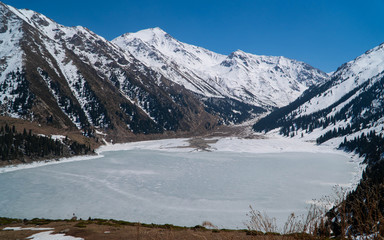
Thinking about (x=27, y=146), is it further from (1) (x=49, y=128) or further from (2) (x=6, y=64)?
(2) (x=6, y=64)

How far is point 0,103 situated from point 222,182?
151457 millimetres

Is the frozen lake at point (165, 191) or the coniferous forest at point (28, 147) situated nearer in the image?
the frozen lake at point (165, 191)

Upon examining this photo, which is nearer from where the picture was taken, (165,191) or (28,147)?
(165,191)

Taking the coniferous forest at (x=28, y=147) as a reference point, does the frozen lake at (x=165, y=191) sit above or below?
below

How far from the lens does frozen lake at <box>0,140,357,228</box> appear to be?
44.2 m

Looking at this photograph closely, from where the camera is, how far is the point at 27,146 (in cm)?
9706

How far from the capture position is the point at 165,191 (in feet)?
190

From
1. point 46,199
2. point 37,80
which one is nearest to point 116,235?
point 46,199

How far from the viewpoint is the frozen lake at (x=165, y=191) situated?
4419 centimetres

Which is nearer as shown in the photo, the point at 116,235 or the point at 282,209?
the point at 116,235

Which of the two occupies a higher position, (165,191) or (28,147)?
(28,147)

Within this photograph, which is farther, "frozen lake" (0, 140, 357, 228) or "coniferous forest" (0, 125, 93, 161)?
"coniferous forest" (0, 125, 93, 161)

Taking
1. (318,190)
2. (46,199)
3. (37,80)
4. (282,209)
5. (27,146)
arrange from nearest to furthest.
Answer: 1. (282,209)
2. (46,199)
3. (318,190)
4. (27,146)
5. (37,80)

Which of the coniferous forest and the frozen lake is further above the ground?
the coniferous forest
